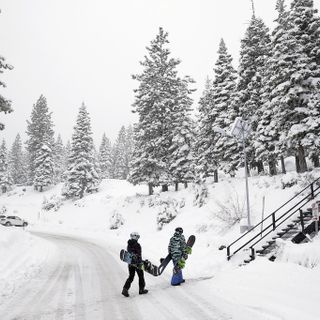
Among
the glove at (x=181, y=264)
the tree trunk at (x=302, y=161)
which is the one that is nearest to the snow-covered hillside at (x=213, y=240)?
the glove at (x=181, y=264)

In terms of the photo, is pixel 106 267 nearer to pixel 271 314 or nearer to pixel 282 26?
pixel 271 314

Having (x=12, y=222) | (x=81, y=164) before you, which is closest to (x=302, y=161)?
(x=12, y=222)

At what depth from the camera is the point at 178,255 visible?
39.4 feet

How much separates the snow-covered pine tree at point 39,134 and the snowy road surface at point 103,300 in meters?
59.9

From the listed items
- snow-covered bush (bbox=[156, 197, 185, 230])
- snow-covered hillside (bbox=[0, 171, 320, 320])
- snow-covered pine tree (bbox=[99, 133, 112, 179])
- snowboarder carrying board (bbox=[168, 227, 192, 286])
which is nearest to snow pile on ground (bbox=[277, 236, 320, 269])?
snow-covered hillside (bbox=[0, 171, 320, 320])

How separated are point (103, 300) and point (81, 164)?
48901 mm

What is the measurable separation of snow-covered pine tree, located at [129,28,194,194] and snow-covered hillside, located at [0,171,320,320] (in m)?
2.60

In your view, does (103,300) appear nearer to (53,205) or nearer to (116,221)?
(116,221)

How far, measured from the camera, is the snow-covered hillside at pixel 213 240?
9250mm

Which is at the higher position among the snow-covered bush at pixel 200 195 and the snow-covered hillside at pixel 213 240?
the snow-covered bush at pixel 200 195

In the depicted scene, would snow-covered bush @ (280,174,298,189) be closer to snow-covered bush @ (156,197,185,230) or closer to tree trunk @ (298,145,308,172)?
tree trunk @ (298,145,308,172)

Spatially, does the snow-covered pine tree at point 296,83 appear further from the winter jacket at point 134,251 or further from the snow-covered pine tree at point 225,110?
the winter jacket at point 134,251

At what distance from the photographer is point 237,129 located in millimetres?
19891

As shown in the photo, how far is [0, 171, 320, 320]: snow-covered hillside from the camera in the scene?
925cm
